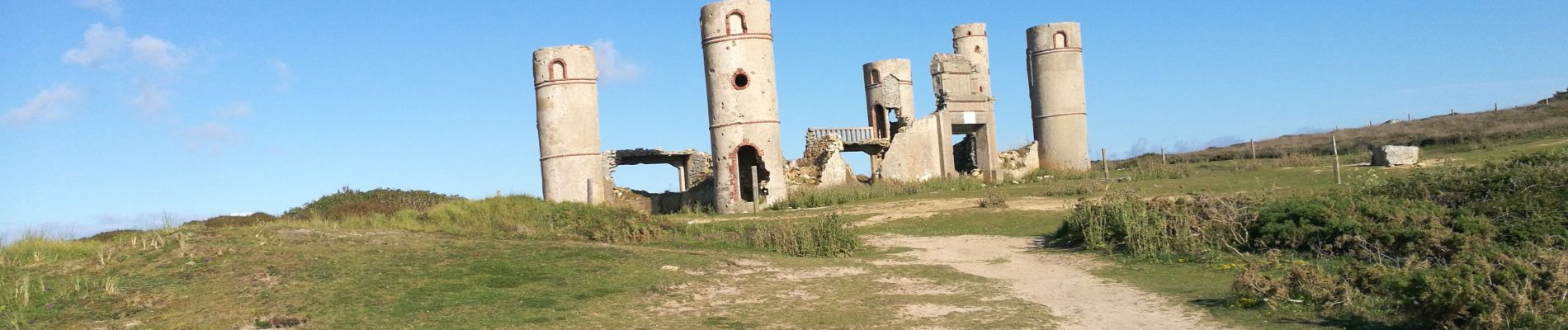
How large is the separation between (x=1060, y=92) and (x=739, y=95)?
13760 mm

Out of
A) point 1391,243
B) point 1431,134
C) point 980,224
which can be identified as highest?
point 1431,134

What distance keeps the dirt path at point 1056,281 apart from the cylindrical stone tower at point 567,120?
14193 millimetres

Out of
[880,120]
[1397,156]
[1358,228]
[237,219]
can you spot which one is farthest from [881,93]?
[1358,228]

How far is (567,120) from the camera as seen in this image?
33625 millimetres

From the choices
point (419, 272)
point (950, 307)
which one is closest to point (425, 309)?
point (419, 272)

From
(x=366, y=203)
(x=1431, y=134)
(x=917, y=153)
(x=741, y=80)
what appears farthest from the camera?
(x=1431, y=134)

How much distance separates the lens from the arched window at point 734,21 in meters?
30.5

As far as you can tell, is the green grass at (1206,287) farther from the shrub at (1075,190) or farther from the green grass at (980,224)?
the shrub at (1075,190)

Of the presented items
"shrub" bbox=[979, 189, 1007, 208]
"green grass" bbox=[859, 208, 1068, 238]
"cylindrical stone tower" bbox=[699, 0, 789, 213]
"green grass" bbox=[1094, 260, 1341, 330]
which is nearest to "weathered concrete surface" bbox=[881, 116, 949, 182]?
"cylindrical stone tower" bbox=[699, 0, 789, 213]

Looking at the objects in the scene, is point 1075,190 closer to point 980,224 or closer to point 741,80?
point 980,224

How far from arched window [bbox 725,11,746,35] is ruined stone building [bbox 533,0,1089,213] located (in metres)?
0.02

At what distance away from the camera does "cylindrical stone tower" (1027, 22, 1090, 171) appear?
134 feet

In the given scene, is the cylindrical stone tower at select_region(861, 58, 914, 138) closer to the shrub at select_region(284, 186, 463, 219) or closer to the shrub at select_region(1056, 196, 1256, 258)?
the shrub at select_region(284, 186, 463, 219)

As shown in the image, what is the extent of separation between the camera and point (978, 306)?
12430mm
